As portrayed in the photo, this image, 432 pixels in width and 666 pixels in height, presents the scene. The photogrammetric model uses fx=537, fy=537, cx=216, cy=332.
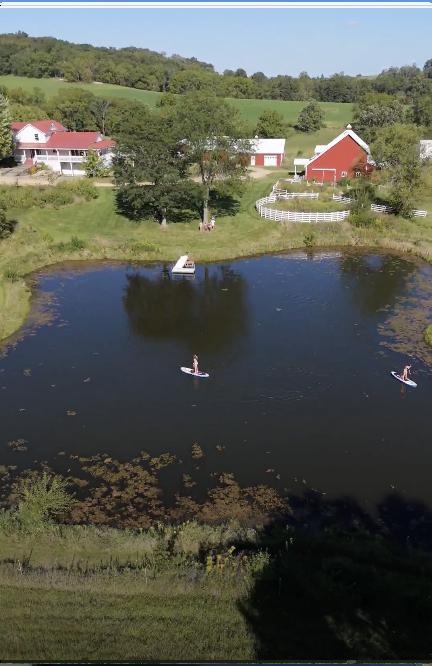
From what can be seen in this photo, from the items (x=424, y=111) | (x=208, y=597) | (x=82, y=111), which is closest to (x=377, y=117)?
(x=424, y=111)

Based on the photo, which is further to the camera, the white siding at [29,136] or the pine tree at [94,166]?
the white siding at [29,136]

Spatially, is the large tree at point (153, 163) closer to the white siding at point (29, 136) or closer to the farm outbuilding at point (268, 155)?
the white siding at point (29, 136)

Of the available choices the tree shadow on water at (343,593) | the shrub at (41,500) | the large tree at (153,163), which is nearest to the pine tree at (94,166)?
the large tree at (153,163)

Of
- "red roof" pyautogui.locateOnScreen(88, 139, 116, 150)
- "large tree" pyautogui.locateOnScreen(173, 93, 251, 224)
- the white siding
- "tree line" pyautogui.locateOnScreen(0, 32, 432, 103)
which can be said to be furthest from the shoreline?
"tree line" pyautogui.locateOnScreen(0, 32, 432, 103)

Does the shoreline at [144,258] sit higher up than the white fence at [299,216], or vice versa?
the white fence at [299,216]

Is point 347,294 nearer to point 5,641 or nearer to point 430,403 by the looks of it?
point 430,403

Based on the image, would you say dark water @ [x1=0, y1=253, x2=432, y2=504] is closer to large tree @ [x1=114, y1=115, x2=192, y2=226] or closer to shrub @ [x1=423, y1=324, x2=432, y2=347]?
shrub @ [x1=423, y1=324, x2=432, y2=347]

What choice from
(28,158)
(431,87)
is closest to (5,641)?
(28,158)
